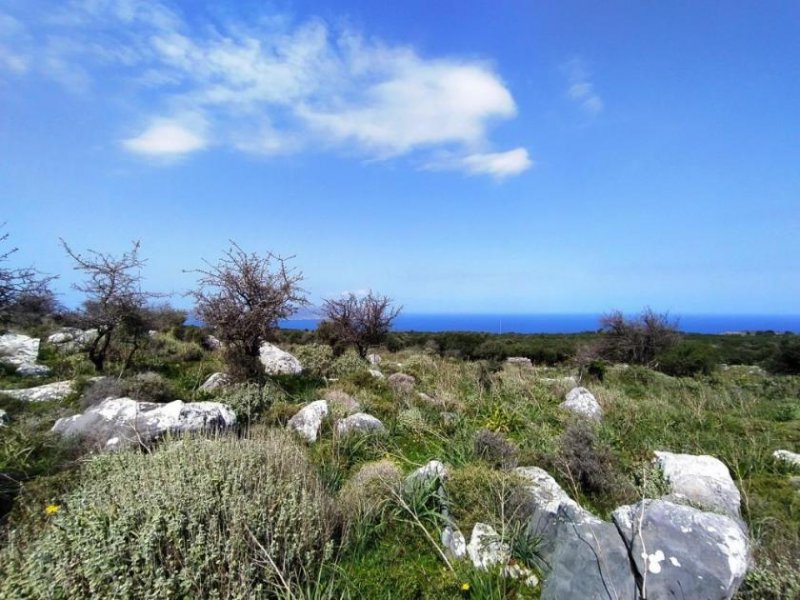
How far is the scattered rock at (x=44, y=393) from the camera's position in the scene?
884 centimetres

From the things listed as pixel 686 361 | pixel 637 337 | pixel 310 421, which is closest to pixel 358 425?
pixel 310 421

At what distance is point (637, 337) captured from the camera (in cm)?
2195

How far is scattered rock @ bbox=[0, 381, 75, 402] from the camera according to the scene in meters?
8.84

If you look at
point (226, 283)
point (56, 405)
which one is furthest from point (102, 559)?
point (226, 283)

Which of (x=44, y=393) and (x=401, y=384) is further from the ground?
(x=401, y=384)

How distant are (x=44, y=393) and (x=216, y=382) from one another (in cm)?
348

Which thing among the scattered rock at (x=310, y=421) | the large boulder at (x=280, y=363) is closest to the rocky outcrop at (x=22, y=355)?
the large boulder at (x=280, y=363)

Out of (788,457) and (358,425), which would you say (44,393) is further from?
(788,457)

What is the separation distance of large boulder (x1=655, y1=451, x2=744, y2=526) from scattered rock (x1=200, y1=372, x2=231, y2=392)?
9173mm

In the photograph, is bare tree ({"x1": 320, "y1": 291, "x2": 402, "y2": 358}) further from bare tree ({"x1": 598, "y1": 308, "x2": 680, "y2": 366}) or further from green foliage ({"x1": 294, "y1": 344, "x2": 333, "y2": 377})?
bare tree ({"x1": 598, "y1": 308, "x2": 680, "y2": 366})

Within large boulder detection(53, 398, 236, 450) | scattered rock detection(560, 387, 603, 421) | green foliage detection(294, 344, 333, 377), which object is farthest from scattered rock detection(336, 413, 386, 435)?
green foliage detection(294, 344, 333, 377)

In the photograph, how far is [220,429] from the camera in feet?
23.7

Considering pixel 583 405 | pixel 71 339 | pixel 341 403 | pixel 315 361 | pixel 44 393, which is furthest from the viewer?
pixel 315 361

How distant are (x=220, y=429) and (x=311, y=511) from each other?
13.2 ft
